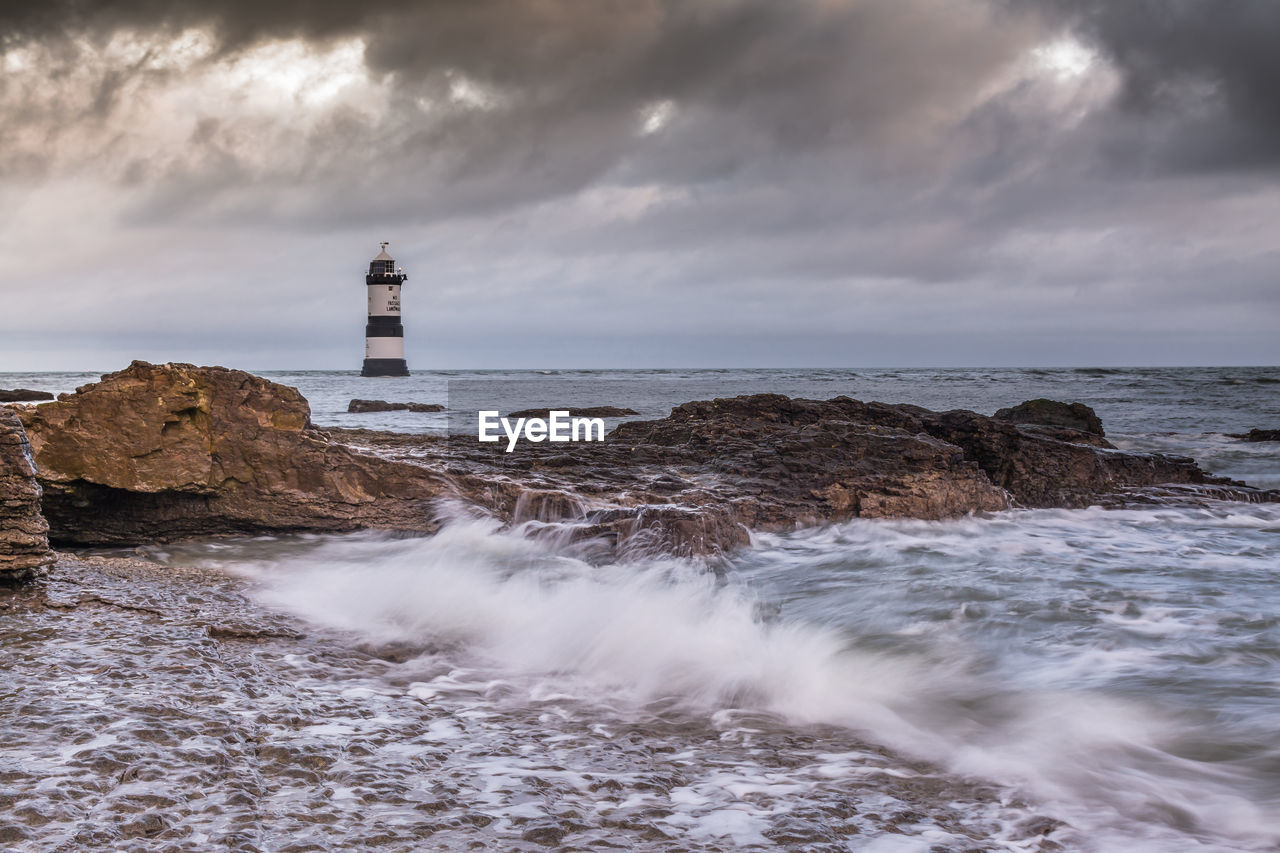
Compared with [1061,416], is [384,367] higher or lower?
higher

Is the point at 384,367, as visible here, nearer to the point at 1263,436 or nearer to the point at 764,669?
the point at 1263,436

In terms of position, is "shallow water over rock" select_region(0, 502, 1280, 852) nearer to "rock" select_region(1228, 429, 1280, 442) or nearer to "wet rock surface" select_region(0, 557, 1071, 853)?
"wet rock surface" select_region(0, 557, 1071, 853)

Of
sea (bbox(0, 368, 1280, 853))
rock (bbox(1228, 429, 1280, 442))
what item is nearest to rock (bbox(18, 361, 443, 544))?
sea (bbox(0, 368, 1280, 853))

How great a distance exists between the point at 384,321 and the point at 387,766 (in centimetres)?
4884

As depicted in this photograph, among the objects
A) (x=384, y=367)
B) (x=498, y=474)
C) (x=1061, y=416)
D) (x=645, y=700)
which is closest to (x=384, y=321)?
(x=384, y=367)

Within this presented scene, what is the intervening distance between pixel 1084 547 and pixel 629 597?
391 centimetres

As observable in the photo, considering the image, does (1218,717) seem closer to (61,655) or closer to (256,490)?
(61,655)

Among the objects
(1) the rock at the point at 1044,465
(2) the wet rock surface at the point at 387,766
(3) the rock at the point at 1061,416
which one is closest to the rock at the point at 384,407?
(3) the rock at the point at 1061,416

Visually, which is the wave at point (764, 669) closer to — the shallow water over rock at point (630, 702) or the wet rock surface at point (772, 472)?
the shallow water over rock at point (630, 702)

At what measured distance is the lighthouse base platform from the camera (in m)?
51.5

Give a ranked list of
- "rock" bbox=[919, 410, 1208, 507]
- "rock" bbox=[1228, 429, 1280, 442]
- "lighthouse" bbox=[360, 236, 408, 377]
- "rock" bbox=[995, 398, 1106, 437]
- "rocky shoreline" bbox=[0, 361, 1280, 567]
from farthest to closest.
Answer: "lighthouse" bbox=[360, 236, 408, 377]
"rock" bbox=[1228, 429, 1280, 442]
"rock" bbox=[995, 398, 1106, 437]
"rock" bbox=[919, 410, 1208, 507]
"rocky shoreline" bbox=[0, 361, 1280, 567]

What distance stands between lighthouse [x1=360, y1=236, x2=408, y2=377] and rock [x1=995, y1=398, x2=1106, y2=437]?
131 feet

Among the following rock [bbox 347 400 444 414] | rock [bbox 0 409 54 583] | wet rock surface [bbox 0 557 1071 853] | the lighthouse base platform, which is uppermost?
the lighthouse base platform

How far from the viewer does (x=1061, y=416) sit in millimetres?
13789
